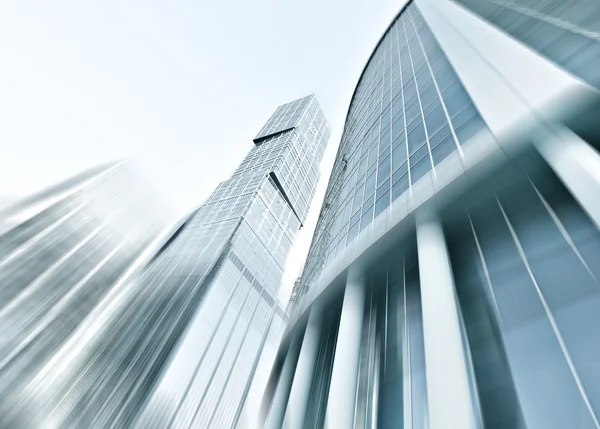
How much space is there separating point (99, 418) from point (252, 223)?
4568 cm

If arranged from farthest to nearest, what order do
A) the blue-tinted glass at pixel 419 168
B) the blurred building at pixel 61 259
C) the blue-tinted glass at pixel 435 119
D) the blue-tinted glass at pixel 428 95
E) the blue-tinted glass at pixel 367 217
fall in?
1. the blurred building at pixel 61 259
2. the blue-tinted glass at pixel 428 95
3. the blue-tinted glass at pixel 367 217
4. the blue-tinted glass at pixel 435 119
5. the blue-tinted glass at pixel 419 168

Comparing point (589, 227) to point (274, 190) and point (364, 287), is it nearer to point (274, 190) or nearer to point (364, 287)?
point (364, 287)

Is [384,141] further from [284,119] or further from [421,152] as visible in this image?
[284,119]

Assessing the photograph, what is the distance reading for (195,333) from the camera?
5669cm

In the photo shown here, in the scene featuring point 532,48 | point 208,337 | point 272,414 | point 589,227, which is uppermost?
point 208,337

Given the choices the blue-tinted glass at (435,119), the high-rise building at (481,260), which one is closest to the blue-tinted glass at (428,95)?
the high-rise building at (481,260)

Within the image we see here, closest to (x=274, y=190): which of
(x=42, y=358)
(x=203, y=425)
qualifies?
(x=203, y=425)

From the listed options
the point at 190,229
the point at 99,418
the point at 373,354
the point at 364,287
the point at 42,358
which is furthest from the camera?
the point at 190,229

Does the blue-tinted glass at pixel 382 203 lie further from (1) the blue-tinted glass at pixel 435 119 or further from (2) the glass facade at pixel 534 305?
(2) the glass facade at pixel 534 305

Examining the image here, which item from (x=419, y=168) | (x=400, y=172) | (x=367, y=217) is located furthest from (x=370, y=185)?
(x=419, y=168)

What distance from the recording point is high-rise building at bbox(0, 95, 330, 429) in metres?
53.3

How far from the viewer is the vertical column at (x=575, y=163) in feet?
16.8

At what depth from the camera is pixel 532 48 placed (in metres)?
8.99

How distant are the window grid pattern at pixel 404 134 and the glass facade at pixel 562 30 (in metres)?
2.13
